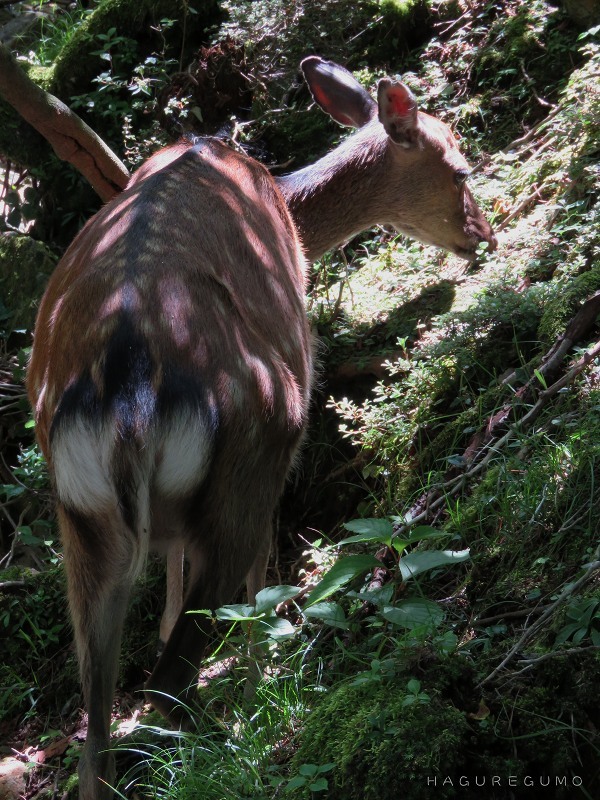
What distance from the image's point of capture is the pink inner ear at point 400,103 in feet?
16.9

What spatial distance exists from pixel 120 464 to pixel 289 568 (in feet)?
7.33

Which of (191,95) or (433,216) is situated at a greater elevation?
(191,95)

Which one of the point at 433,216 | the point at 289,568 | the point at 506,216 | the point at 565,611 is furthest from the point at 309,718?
the point at 506,216

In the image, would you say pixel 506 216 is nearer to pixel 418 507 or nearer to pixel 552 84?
pixel 552 84

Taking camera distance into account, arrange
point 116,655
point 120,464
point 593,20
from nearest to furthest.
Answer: point 120,464
point 116,655
point 593,20

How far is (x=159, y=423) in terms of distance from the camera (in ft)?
9.34

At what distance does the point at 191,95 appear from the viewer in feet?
21.6

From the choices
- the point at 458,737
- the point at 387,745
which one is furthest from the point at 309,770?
the point at 458,737

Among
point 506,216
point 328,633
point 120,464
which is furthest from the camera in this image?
point 506,216

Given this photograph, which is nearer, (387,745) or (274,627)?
(387,745)

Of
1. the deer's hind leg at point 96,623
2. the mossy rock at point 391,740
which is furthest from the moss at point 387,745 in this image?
the deer's hind leg at point 96,623

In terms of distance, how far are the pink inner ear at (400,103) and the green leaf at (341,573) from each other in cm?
307

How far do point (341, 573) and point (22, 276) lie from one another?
424 centimetres

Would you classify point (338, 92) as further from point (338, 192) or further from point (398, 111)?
point (338, 192)
